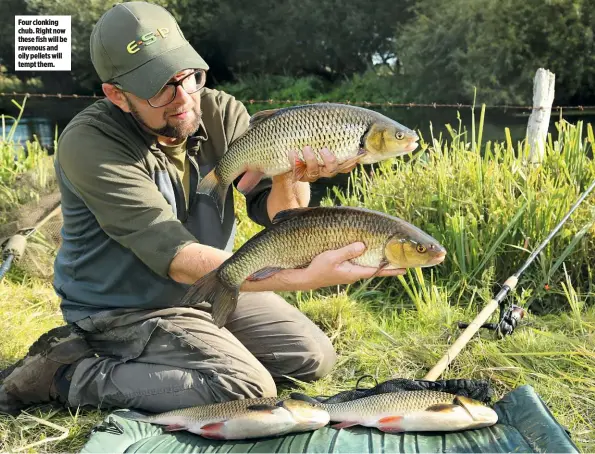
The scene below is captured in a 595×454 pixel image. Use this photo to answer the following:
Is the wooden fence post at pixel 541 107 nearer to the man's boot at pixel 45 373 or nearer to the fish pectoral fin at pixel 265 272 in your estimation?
the fish pectoral fin at pixel 265 272

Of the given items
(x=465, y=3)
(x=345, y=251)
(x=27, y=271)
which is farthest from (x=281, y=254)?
(x=465, y=3)

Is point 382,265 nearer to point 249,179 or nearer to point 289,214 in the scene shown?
point 289,214

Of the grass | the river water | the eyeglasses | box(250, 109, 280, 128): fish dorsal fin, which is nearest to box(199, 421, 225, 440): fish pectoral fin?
the grass

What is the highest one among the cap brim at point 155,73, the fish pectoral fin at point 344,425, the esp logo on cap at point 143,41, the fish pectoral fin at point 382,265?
the esp logo on cap at point 143,41

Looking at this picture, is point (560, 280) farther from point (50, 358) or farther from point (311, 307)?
point (50, 358)

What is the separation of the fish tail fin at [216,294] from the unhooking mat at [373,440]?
42cm

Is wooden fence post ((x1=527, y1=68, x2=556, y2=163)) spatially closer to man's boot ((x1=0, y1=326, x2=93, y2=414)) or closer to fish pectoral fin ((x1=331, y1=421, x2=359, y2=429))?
fish pectoral fin ((x1=331, y1=421, x2=359, y2=429))

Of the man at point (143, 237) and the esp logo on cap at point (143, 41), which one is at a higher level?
the esp logo on cap at point (143, 41)

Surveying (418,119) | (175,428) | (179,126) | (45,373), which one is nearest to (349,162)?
(179,126)

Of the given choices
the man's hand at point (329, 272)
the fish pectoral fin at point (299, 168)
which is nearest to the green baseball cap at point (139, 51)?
the fish pectoral fin at point (299, 168)

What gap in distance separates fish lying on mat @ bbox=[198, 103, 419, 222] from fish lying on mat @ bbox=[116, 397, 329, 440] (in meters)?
0.72

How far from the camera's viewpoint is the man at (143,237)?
2.26 meters

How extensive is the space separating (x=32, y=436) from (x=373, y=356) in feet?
4.39

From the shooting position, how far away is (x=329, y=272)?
1.95 m
